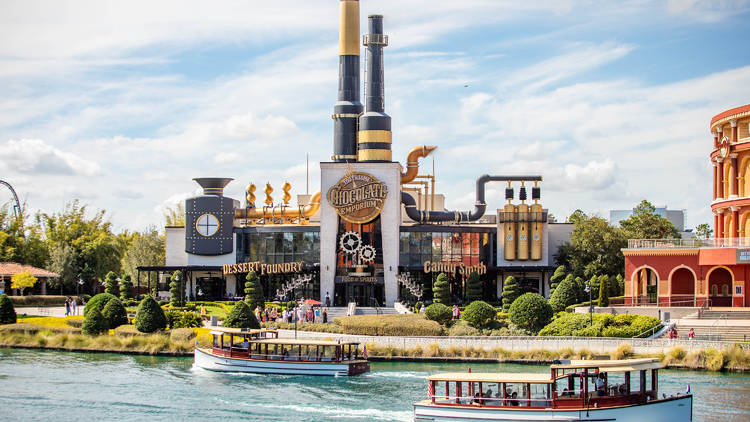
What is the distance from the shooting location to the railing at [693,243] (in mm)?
67500

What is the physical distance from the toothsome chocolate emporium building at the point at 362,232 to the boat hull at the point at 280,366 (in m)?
29.6

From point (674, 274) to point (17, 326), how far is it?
164 feet

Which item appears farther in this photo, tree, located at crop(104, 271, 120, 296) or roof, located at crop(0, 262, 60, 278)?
roof, located at crop(0, 262, 60, 278)

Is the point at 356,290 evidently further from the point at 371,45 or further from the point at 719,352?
the point at 719,352

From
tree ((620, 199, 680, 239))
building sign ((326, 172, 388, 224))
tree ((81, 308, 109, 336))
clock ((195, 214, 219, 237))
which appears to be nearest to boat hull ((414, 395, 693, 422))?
tree ((81, 308, 109, 336))

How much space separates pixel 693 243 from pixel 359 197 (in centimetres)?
2910

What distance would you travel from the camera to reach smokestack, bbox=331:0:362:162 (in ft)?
285

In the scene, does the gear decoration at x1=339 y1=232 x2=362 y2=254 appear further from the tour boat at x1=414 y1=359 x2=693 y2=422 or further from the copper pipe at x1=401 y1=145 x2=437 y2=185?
the tour boat at x1=414 y1=359 x2=693 y2=422

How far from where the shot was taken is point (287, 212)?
8875 cm

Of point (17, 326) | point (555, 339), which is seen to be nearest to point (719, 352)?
point (555, 339)

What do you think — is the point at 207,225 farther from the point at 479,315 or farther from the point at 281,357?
the point at 281,357

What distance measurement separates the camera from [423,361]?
184 ft

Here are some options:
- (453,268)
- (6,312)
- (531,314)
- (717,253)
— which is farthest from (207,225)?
(717,253)

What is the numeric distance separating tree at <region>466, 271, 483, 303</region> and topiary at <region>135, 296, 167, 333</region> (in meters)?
27.0
